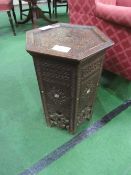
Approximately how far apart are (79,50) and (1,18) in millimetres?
3256

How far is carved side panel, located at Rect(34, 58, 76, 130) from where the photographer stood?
1000 millimetres

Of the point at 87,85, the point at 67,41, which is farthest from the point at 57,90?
the point at 67,41

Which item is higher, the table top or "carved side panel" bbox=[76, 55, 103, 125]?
the table top

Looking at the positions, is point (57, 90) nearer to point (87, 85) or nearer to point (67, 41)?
point (87, 85)

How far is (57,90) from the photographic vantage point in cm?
112

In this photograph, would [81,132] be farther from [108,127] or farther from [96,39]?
[96,39]

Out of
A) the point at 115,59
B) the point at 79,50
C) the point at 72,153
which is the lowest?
the point at 72,153

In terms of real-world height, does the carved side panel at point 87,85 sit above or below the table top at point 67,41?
below

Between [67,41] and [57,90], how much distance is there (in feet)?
0.94

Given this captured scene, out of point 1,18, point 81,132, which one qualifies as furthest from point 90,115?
point 1,18

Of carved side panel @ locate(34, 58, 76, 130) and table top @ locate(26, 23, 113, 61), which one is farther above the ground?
table top @ locate(26, 23, 113, 61)

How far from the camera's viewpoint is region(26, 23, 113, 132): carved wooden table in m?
0.96

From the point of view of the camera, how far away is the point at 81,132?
1.34m

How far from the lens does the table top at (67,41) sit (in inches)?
37.2
